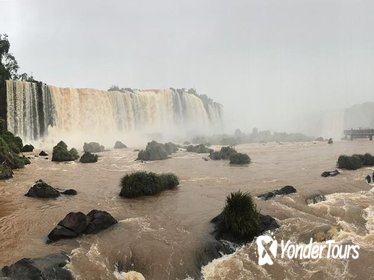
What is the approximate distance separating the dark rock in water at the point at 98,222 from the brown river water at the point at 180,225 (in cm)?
29

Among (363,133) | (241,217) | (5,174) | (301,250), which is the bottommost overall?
(301,250)

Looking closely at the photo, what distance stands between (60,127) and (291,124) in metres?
87.6

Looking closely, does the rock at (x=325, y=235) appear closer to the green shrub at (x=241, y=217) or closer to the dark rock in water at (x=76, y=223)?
the green shrub at (x=241, y=217)

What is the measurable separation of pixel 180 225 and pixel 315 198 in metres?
6.50

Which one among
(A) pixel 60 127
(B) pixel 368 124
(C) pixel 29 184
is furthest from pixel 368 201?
(B) pixel 368 124

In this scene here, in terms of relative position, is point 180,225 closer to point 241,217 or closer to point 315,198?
point 241,217

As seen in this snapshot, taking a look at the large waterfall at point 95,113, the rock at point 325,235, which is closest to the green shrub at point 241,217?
the rock at point 325,235

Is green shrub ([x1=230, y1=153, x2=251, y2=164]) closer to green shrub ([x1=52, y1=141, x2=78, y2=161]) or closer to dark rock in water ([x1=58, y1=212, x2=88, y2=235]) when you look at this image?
green shrub ([x1=52, y1=141, x2=78, y2=161])

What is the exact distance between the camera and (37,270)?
7730 mm

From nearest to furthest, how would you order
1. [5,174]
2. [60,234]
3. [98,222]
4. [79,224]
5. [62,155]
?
[60,234] < [79,224] < [98,222] < [5,174] < [62,155]

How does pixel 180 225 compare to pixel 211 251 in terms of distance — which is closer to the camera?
pixel 211 251

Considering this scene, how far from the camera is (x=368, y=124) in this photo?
112125 millimetres

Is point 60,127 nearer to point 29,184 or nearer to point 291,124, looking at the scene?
point 29,184

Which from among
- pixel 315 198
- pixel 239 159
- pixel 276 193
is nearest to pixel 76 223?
pixel 276 193
